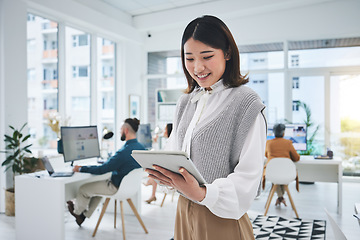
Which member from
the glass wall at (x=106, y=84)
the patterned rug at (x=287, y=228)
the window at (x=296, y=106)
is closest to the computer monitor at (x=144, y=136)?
the glass wall at (x=106, y=84)

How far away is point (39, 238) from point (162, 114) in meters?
4.90

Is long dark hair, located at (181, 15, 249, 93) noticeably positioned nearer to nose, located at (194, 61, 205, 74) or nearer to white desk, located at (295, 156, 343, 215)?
nose, located at (194, 61, 205, 74)

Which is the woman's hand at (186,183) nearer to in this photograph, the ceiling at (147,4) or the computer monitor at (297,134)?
the computer monitor at (297,134)

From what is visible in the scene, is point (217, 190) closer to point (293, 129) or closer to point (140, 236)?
point (140, 236)

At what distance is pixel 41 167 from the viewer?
Result: 470cm

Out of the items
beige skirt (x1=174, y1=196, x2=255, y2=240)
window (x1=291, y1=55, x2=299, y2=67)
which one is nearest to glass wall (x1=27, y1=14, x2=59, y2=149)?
beige skirt (x1=174, y1=196, x2=255, y2=240)

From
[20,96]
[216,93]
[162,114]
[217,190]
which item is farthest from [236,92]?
[162,114]

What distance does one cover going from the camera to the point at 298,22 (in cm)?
673

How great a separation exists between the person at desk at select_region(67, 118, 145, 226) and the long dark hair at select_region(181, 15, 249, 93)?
2640 millimetres

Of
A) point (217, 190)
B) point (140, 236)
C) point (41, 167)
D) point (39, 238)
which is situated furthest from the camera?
point (41, 167)

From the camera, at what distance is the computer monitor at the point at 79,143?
3682 millimetres

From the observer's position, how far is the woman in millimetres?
893

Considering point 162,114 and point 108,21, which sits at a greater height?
point 108,21

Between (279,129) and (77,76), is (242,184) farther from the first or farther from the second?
(77,76)
